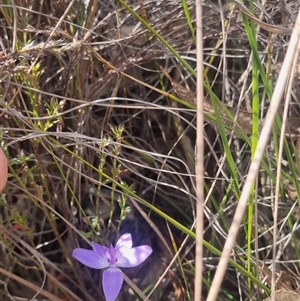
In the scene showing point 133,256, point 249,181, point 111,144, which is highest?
point 249,181

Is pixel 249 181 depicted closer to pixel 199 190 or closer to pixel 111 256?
pixel 199 190

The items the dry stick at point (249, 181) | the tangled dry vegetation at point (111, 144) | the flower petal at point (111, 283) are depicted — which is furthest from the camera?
the tangled dry vegetation at point (111, 144)

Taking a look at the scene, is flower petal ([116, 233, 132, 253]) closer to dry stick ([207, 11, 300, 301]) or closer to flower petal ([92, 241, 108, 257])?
flower petal ([92, 241, 108, 257])

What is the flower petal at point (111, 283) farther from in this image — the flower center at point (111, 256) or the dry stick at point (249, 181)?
the dry stick at point (249, 181)

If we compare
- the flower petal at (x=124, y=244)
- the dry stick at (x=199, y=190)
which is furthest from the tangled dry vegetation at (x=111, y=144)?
the dry stick at (x=199, y=190)

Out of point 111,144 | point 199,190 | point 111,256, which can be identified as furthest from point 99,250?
point 199,190

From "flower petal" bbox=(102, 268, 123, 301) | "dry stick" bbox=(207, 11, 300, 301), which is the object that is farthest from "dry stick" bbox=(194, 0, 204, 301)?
"flower petal" bbox=(102, 268, 123, 301)
